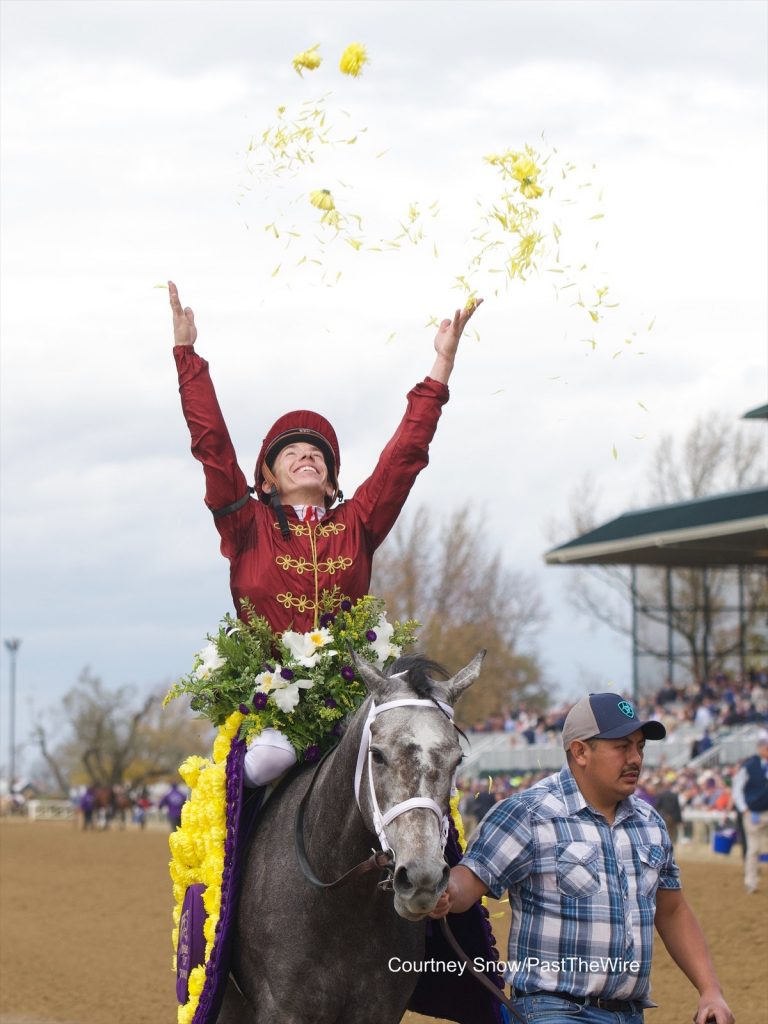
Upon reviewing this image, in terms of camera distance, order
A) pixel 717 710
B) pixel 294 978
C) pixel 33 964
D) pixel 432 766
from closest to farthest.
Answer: pixel 432 766
pixel 294 978
pixel 33 964
pixel 717 710

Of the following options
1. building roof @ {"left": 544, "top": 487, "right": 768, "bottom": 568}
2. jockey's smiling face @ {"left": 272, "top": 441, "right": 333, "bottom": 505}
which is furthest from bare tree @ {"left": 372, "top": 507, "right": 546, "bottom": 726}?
jockey's smiling face @ {"left": 272, "top": 441, "right": 333, "bottom": 505}

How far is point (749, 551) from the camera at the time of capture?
3431 cm

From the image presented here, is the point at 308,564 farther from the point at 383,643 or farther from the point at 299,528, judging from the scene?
the point at 383,643

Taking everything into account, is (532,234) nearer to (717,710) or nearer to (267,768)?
(267,768)

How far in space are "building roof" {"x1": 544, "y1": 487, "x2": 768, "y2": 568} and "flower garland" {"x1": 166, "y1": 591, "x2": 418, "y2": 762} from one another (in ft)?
84.5

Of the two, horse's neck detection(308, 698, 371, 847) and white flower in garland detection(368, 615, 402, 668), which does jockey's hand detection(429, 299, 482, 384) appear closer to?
white flower in garland detection(368, 615, 402, 668)

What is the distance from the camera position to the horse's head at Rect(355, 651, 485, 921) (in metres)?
3.80

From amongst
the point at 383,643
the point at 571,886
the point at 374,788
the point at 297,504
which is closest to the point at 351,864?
the point at 374,788

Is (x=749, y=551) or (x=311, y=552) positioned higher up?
(x=749, y=551)

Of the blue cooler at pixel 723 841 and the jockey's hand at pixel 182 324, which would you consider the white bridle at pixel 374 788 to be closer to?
the jockey's hand at pixel 182 324

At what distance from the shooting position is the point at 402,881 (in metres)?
3.80

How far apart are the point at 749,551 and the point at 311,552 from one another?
99.1ft

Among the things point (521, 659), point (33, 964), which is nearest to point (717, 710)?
point (33, 964)

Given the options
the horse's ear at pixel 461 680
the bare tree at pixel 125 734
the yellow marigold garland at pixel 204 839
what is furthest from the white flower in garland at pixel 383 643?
the bare tree at pixel 125 734
